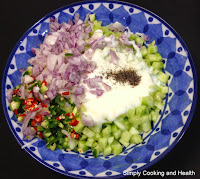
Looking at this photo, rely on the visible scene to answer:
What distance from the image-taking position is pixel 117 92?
2.71 metres

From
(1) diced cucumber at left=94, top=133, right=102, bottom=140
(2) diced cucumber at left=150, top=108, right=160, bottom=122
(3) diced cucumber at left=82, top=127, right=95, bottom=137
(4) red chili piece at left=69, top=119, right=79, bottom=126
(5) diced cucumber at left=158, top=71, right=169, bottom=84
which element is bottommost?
(1) diced cucumber at left=94, top=133, right=102, bottom=140

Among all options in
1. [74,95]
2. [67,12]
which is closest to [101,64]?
[74,95]

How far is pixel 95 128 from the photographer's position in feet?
8.61

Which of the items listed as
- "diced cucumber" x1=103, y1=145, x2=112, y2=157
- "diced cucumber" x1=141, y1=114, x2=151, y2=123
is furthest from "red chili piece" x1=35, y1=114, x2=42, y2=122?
"diced cucumber" x1=141, y1=114, x2=151, y2=123

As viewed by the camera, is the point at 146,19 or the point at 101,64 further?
the point at 146,19

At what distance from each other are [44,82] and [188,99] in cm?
154

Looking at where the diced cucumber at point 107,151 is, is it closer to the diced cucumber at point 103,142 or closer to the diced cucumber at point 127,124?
the diced cucumber at point 103,142

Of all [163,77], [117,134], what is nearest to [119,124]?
[117,134]

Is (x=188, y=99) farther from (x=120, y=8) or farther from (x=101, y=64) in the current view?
(x=120, y=8)

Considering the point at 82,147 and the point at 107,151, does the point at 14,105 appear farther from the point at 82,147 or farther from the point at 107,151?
the point at 107,151

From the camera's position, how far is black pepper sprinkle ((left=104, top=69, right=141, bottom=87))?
2.78m

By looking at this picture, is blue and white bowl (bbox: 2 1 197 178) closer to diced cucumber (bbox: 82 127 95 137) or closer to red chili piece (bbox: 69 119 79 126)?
diced cucumber (bbox: 82 127 95 137)

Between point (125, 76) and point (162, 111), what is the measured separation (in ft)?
1.86

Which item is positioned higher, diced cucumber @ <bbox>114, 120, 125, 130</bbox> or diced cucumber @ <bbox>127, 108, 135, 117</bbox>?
diced cucumber @ <bbox>127, 108, 135, 117</bbox>
